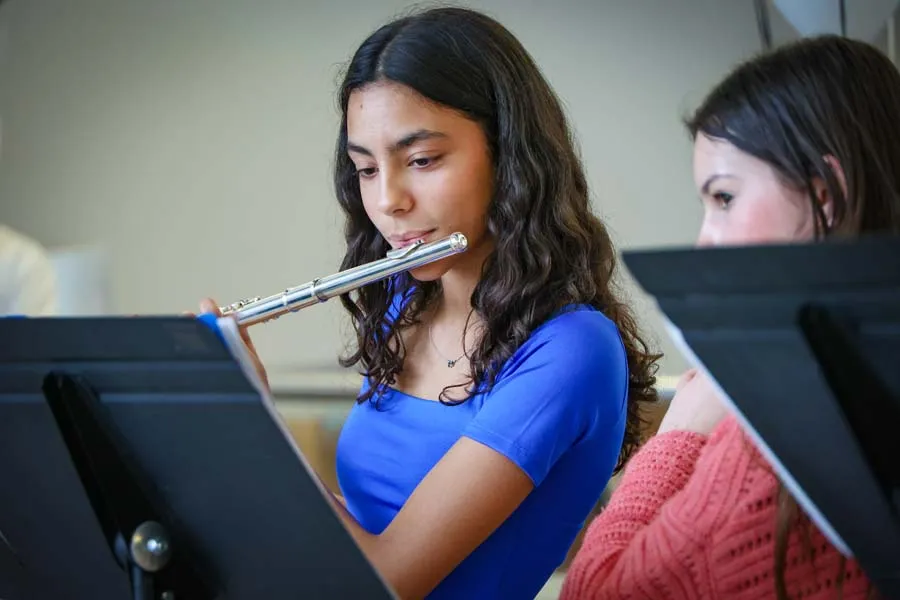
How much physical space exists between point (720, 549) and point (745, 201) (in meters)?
0.28

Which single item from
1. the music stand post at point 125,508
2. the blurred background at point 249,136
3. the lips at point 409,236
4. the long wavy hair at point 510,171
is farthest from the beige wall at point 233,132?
the music stand post at point 125,508

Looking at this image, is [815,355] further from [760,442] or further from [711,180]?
[711,180]

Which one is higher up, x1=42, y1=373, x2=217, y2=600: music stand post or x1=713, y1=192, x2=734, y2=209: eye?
x1=713, y1=192, x2=734, y2=209: eye

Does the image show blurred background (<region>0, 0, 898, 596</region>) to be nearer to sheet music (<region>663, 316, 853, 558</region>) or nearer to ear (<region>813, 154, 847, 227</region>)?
ear (<region>813, 154, 847, 227</region>)

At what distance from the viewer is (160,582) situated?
95 centimetres

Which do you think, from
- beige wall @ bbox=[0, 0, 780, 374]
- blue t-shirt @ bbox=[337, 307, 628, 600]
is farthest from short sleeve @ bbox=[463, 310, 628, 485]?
beige wall @ bbox=[0, 0, 780, 374]

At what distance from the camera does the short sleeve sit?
3.72 ft

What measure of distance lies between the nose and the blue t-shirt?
0.68 feet

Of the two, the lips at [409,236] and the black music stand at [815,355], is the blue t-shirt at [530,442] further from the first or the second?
the black music stand at [815,355]

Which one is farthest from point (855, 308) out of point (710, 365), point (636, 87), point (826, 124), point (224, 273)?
point (224, 273)

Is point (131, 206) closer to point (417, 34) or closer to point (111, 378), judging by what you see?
point (417, 34)

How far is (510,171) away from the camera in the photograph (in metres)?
1.28

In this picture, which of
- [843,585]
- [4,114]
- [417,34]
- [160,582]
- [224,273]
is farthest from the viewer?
[4,114]

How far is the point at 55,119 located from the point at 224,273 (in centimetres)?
75
